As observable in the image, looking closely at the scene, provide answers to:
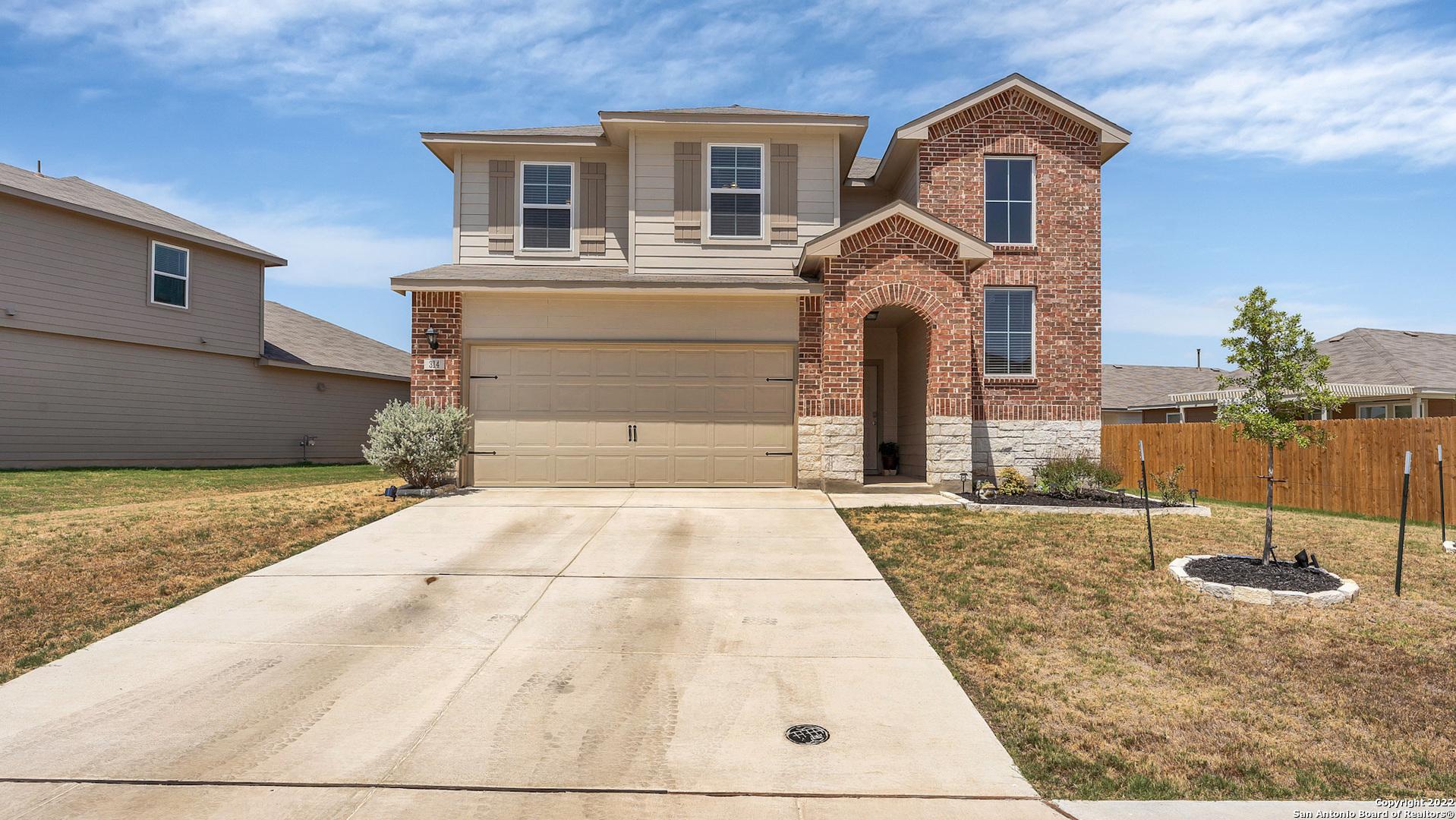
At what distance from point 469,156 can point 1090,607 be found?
1314 centimetres

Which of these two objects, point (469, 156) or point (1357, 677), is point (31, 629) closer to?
point (1357, 677)

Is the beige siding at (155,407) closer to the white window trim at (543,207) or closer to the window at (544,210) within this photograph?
the white window trim at (543,207)

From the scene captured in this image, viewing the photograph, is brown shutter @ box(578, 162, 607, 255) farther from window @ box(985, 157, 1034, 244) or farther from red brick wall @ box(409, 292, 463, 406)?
window @ box(985, 157, 1034, 244)

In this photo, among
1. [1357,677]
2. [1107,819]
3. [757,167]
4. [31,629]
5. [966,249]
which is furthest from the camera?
[757,167]

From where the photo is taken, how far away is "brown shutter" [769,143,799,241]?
1419 cm

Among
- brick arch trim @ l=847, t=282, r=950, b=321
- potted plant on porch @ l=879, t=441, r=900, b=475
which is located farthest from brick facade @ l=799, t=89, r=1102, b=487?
potted plant on porch @ l=879, t=441, r=900, b=475

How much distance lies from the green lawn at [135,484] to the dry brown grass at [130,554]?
1.29 m

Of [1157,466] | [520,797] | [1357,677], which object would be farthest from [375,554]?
[1157,466]

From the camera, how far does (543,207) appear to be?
48.8 feet

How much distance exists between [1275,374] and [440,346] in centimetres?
1139

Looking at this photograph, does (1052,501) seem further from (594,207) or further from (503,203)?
(503,203)

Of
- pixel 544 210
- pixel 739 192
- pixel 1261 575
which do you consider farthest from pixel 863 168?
pixel 1261 575

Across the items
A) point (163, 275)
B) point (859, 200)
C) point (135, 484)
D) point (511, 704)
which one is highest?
point (859, 200)

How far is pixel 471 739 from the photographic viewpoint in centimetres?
414
